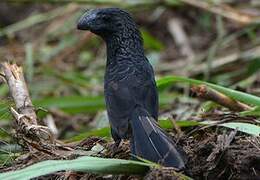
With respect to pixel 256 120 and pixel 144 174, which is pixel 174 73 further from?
pixel 144 174

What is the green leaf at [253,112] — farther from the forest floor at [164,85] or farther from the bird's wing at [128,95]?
the bird's wing at [128,95]

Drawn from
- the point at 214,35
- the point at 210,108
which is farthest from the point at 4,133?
the point at 214,35

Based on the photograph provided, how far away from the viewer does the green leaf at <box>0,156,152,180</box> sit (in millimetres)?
2744

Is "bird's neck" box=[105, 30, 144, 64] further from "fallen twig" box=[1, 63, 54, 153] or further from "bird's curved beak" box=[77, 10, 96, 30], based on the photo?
"fallen twig" box=[1, 63, 54, 153]

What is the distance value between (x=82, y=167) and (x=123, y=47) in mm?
1257

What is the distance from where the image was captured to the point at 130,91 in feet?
11.7

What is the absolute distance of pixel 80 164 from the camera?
110 inches

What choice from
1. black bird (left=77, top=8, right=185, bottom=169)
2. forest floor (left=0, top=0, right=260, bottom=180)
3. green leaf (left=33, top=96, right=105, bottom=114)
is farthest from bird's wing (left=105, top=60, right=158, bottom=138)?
green leaf (left=33, top=96, right=105, bottom=114)

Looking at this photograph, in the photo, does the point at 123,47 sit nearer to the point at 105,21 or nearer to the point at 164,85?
the point at 105,21

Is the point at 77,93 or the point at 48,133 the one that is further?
the point at 77,93

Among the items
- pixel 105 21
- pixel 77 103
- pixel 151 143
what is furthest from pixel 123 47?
pixel 77 103

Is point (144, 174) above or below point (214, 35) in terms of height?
above

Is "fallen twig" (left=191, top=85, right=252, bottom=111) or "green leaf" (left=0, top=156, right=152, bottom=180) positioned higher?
"green leaf" (left=0, top=156, right=152, bottom=180)

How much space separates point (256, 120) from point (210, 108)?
0.53 meters
